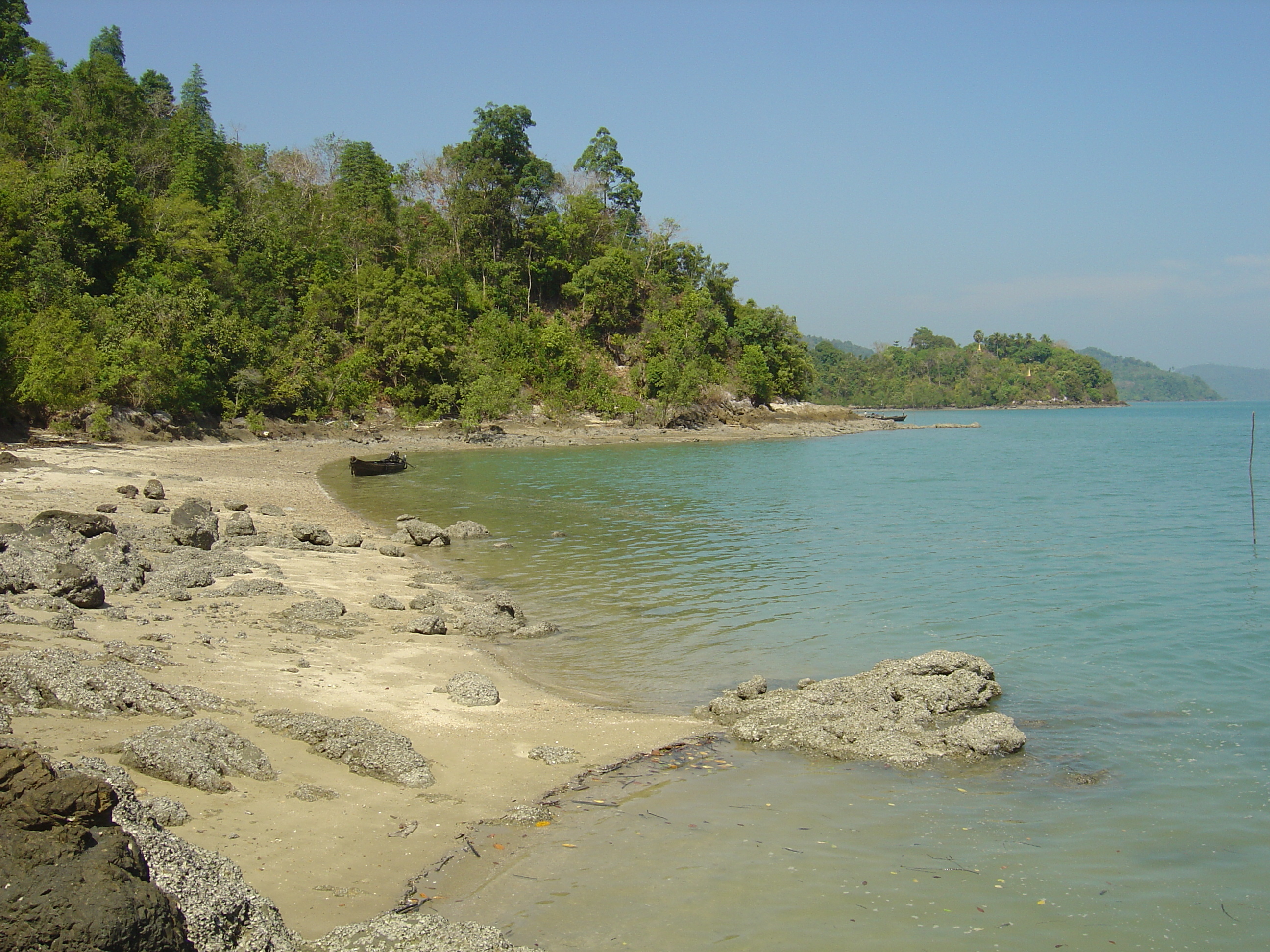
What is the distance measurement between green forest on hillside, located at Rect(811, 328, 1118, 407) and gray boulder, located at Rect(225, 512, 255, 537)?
14586 centimetres

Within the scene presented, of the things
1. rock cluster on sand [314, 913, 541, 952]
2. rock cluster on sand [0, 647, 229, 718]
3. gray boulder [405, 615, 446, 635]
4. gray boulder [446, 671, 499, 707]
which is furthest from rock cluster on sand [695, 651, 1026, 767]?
rock cluster on sand [0, 647, 229, 718]

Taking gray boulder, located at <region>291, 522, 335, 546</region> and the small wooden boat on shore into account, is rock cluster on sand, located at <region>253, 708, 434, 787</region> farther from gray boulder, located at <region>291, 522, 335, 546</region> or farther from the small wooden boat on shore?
the small wooden boat on shore

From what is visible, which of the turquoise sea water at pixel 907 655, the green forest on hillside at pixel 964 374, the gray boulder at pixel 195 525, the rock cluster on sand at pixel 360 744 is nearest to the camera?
the turquoise sea water at pixel 907 655

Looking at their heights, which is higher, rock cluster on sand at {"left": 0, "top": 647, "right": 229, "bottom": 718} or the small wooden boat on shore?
the small wooden boat on shore

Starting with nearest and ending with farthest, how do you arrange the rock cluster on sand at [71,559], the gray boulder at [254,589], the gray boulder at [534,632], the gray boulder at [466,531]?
the rock cluster on sand at [71,559], the gray boulder at [254,589], the gray boulder at [534,632], the gray boulder at [466,531]

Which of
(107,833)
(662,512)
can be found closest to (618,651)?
(107,833)

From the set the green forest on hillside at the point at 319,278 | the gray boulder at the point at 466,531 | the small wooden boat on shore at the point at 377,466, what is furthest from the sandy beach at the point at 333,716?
the green forest on hillside at the point at 319,278

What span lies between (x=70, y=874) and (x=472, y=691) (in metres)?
5.55

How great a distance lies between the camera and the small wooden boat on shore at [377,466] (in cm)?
3488

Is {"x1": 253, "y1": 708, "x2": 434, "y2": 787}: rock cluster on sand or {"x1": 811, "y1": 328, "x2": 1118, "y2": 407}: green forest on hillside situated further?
{"x1": 811, "y1": 328, "x2": 1118, "y2": 407}: green forest on hillside

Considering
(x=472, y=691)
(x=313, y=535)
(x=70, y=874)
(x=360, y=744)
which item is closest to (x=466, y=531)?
(x=313, y=535)

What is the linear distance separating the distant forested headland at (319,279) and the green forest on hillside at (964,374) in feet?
268

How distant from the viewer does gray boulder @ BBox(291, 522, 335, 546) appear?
1767cm

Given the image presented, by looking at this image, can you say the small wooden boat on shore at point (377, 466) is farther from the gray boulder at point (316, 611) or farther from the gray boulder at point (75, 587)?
the gray boulder at point (75, 587)
